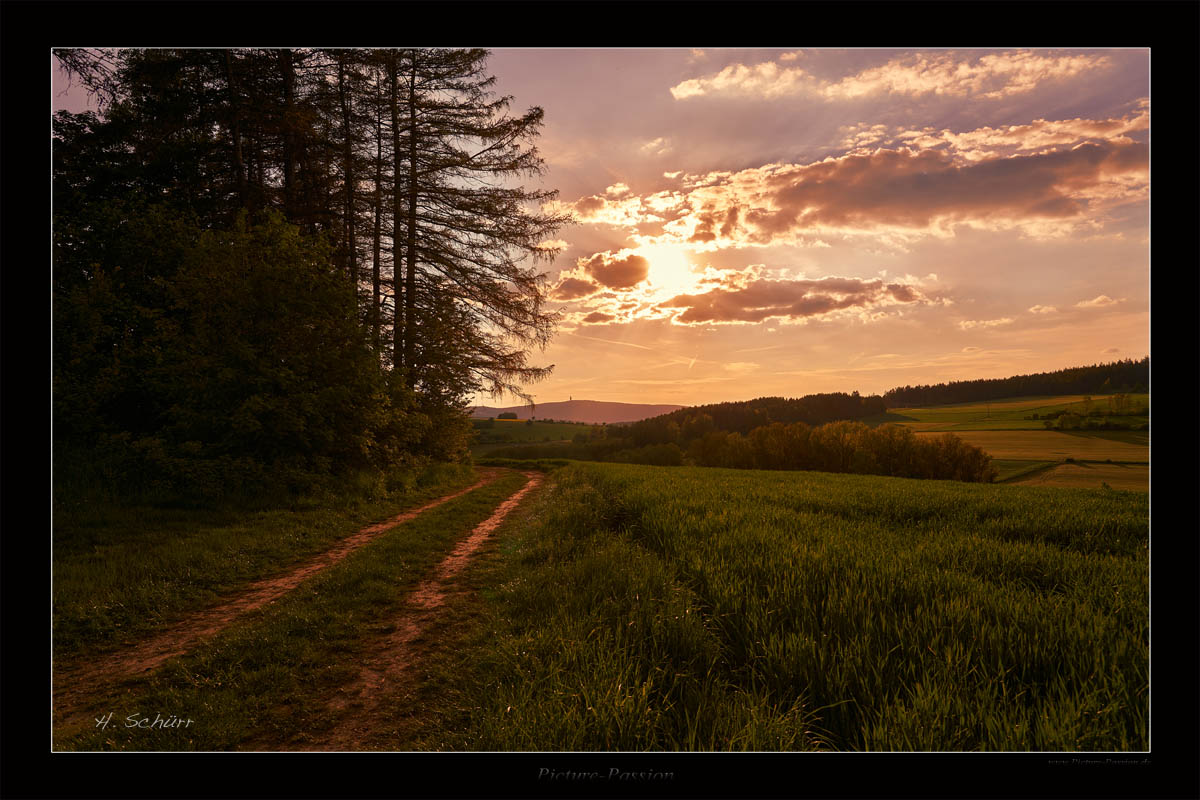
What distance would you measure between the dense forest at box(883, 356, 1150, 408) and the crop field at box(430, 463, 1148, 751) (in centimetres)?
146

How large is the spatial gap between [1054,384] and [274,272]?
1384cm

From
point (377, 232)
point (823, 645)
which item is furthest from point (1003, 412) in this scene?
point (377, 232)

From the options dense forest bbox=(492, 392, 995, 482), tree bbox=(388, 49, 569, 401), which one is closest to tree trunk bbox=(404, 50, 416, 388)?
tree bbox=(388, 49, 569, 401)

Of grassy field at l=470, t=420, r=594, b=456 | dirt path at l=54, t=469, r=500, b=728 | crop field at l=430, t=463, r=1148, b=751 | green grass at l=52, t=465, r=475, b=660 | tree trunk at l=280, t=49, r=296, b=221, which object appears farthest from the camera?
grassy field at l=470, t=420, r=594, b=456

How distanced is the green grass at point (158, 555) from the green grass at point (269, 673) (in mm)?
1091

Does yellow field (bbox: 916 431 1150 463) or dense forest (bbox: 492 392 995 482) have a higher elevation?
yellow field (bbox: 916 431 1150 463)

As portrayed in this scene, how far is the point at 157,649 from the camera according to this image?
3807mm

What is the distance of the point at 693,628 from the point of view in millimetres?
2982

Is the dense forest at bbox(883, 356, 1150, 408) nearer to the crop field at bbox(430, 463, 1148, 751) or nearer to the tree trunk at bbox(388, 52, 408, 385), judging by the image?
the crop field at bbox(430, 463, 1148, 751)

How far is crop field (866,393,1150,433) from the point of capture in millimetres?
3281

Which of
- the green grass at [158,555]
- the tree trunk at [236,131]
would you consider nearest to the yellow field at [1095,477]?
the green grass at [158,555]
